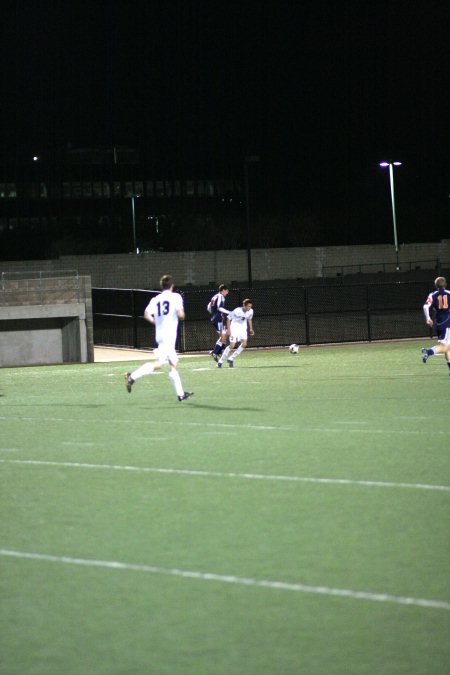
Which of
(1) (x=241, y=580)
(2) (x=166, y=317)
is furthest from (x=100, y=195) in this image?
(1) (x=241, y=580)

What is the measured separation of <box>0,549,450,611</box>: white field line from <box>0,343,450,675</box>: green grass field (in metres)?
0.02

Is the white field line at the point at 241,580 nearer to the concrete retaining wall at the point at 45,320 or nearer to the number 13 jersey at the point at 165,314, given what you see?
the number 13 jersey at the point at 165,314

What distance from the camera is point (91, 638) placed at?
220 inches

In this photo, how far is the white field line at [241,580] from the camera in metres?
6.03

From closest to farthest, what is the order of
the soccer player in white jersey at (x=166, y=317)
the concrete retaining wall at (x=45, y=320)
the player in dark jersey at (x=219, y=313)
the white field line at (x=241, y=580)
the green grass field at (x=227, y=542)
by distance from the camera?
the green grass field at (x=227, y=542) → the white field line at (x=241, y=580) → the soccer player in white jersey at (x=166, y=317) → the player in dark jersey at (x=219, y=313) → the concrete retaining wall at (x=45, y=320)

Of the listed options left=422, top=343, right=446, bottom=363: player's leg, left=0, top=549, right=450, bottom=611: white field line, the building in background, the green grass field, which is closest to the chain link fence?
left=422, top=343, right=446, bottom=363: player's leg

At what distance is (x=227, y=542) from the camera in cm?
758

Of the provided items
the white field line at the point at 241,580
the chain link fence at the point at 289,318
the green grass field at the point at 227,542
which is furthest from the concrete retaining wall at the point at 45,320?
the white field line at the point at 241,580

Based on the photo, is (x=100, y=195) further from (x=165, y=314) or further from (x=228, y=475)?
(x=228, y=475)

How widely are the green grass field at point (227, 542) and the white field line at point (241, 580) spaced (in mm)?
18

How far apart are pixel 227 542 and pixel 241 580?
3.31ft

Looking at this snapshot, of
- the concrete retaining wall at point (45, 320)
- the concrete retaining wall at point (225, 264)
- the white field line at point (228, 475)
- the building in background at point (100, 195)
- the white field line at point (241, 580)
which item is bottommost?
the white field line at point (241, 580)

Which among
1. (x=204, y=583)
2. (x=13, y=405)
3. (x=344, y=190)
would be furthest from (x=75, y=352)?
(x=344, y=190)

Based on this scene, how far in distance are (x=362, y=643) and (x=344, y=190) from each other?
9671 cm
